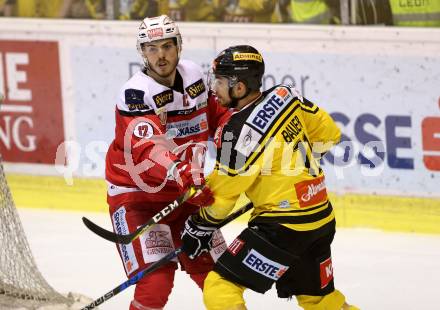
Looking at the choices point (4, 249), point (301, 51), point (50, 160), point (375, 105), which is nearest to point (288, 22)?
point (301, 51)

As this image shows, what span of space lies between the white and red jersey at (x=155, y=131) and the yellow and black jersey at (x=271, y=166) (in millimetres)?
334

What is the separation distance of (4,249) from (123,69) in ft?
7.02

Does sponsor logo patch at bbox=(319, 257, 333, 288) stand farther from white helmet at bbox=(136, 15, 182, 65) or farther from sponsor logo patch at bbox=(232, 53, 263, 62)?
white helmet at bbox=(136, 15, 182, 65)

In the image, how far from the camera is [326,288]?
4.42 m

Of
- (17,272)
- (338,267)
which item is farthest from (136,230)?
(338,267)

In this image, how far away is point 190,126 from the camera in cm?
475

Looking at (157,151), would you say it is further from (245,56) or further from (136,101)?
(245,56)

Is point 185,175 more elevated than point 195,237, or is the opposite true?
point 185,175

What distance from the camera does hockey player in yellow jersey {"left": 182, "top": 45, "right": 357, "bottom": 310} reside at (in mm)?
4184

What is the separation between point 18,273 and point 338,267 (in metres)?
1.65

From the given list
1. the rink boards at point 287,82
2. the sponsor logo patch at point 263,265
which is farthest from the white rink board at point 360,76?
the sponsor logo patch at point 263,265

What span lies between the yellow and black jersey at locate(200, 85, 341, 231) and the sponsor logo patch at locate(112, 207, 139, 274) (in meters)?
0.51

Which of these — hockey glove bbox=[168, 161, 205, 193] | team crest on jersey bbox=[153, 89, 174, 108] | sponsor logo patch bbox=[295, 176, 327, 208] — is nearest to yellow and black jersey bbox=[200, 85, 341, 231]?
sponsor logo patch bbox=[295, 176, 327, 208]

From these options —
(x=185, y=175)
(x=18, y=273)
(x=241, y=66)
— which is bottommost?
(x=18, y=273)
